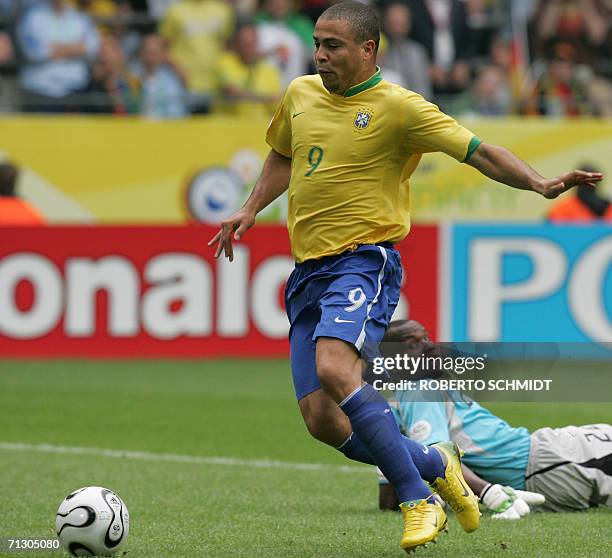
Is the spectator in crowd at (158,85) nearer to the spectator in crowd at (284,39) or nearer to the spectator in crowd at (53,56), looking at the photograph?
the spectator in crowd at (53,56)

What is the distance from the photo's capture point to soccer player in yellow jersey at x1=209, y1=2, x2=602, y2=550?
5824mm

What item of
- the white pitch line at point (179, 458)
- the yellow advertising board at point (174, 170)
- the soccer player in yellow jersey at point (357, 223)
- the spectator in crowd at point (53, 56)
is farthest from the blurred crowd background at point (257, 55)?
the soccer player in yellow jersey at point (357, 223)

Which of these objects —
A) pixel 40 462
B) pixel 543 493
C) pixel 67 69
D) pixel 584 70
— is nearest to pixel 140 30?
pixel 67 69

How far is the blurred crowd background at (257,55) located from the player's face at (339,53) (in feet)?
34.9

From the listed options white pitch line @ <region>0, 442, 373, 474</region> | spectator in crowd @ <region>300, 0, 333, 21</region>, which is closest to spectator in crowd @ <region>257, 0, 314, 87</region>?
spectator in crowd @ <region>300, 0, 333, 21</region>

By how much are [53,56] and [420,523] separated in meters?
11.7

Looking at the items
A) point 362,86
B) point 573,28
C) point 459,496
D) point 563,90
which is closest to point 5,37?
point 563,90

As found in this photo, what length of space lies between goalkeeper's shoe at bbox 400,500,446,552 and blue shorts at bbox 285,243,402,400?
0.68m

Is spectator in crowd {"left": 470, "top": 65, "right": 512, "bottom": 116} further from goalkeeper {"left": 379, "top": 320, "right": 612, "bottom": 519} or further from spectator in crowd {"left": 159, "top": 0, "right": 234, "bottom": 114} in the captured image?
goalkeeper {"left": 379, "top": 320, "right": 612, "bottom": 519}

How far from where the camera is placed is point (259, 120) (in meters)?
16.7

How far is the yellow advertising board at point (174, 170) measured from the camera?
53.4 ft

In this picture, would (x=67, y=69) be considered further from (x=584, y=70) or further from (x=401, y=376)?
(x=401, y=376)

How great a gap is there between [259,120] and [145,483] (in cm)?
917

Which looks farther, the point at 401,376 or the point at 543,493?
the point at 543,493
